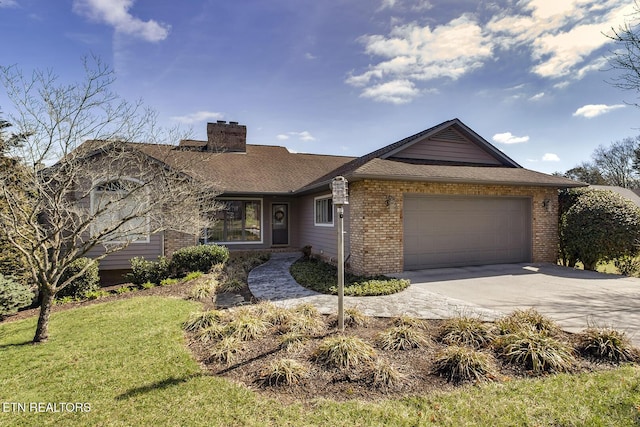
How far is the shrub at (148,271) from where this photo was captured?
29.9ft

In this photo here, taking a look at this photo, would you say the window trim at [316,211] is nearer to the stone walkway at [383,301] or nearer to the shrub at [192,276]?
the stone walkway at [383,301]

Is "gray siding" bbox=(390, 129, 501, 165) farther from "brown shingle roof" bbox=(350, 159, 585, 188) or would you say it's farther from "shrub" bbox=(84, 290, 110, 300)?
"shrub" bbox=(84, 290, 110, 300)

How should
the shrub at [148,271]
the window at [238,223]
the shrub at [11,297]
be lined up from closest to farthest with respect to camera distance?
the shrub at [11,297] < the shrub at [148,271] < the window at [238,223]

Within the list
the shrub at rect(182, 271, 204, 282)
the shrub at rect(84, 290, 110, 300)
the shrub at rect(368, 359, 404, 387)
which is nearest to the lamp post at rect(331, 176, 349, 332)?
the shrub at rect(368, 359, 404, 387)

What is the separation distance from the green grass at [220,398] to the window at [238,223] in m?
9.00

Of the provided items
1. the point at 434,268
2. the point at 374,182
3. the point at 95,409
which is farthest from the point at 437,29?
the point at 95,409

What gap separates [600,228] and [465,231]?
4033 millimetres

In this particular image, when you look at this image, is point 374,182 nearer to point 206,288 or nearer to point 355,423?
point 206,288

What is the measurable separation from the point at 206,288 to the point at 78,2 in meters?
7.13

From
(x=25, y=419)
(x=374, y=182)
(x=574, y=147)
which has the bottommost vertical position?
(x=25, y=419)

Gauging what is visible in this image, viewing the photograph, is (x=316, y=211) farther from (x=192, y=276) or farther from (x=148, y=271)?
(x=148, y=271)

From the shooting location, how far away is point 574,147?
1855 cm

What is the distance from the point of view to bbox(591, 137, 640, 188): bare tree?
39.0 metres

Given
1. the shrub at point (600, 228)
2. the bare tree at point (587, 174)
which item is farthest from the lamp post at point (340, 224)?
the bare tree at point (587, 174)
